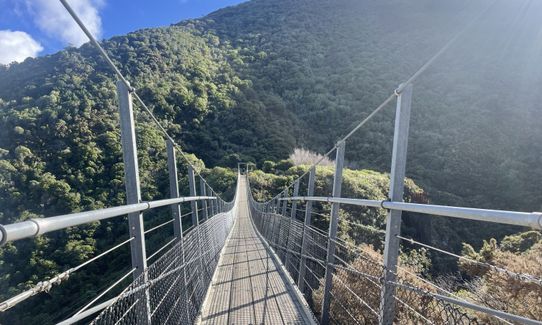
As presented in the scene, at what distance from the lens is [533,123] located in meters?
26.6

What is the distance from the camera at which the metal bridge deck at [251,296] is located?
10.6 ft

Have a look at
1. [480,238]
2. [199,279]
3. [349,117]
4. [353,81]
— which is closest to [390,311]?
[199,279]

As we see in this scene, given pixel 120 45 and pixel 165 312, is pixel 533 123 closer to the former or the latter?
pixel 165 312

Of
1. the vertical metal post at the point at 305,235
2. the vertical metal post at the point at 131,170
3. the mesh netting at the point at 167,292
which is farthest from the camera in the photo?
the vertical metal post at the point at 305,235

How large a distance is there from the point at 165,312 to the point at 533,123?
103ft

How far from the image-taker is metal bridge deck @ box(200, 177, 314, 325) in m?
3.24

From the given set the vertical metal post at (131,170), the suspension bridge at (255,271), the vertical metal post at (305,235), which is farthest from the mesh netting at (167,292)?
the vertical metal post at (305,235)

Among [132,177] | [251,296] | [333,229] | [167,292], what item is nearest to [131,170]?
[132,177]

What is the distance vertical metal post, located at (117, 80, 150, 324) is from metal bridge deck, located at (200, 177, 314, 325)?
175cm

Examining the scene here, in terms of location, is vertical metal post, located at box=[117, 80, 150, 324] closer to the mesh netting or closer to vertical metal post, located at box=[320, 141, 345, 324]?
the mesh netting

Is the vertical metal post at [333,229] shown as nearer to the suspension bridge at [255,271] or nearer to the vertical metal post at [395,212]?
the suspension bridge at [255,271]

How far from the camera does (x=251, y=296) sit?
3945 millimetres

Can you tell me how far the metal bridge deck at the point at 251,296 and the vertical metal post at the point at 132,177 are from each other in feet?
5.75

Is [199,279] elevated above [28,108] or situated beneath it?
situated beneath
